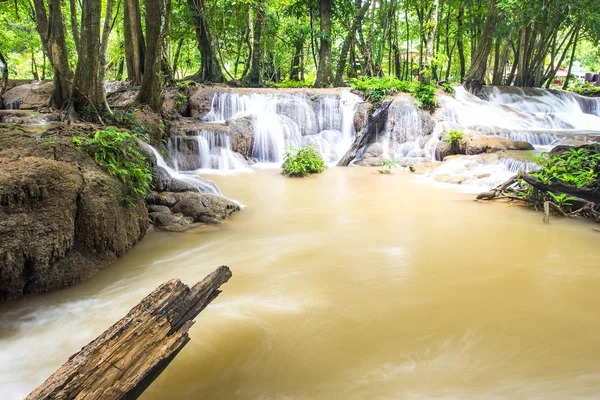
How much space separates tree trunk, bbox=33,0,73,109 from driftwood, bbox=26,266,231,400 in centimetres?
751

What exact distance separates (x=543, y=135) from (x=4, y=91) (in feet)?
56.5

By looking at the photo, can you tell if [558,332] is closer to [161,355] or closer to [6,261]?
[161,355]

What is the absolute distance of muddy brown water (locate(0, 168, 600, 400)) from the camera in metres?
2.45

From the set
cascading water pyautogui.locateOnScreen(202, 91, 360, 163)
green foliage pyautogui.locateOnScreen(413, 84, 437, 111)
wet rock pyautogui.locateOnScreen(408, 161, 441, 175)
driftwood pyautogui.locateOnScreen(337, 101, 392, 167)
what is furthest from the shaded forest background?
wet rock pyautogui.locateOnScreen(408, 161, 441, 175)

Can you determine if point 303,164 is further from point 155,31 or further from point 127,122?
point 155,31

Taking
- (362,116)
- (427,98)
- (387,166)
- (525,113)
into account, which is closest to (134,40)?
(362,116)

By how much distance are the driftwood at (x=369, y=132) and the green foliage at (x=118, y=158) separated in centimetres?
778

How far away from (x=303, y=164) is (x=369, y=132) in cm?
329

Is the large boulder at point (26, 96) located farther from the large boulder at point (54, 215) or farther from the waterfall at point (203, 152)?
the large boulder at point (54, 215)

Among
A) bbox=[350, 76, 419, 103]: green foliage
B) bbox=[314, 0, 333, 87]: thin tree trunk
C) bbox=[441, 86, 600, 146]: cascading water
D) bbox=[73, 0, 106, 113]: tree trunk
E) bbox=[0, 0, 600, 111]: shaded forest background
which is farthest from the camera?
bbox=[314, 0, 333, 87]: thin tree trunk

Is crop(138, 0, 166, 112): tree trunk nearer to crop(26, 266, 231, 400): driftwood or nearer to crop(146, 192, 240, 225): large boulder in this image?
crop(146, 192, 240, 225): large boulder

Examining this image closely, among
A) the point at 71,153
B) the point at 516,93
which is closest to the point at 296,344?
the point at 71,153

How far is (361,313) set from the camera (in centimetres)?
328

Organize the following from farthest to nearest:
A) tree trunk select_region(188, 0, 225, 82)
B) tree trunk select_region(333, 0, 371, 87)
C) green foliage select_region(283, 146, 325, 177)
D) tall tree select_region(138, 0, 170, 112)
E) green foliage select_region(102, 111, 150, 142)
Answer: tree trunk select_region(333, 0, 371, 87) → tree trunk select_region(188, 0, 225, 82) → green foliage select_region(283, 146, 325, 177) → tall tree select_region(138, 0, 170, 112) → green foliage select_region(102, 111, 150, 142)
